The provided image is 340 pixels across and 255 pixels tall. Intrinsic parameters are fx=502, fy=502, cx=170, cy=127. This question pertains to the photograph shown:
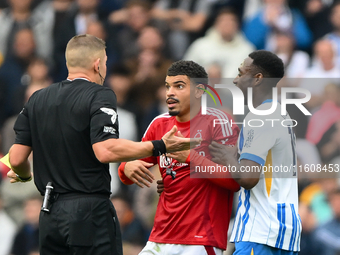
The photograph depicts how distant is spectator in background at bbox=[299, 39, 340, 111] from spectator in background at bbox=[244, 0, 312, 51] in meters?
0.27

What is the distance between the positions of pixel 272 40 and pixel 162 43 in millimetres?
1740

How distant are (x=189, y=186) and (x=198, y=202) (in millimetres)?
156

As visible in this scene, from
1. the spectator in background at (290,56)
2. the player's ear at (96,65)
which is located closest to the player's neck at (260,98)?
the player's ear at (96,65)

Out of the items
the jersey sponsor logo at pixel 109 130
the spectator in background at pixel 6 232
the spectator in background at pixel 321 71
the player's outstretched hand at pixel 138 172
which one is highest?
the spectator in background at pixel 321 71

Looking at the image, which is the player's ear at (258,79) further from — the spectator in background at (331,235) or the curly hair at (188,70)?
the spectator in background at (331,235)

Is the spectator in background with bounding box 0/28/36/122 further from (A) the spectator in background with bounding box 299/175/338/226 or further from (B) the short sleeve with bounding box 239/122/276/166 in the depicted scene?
(B) the short sleeve with bounding box 239/122/276/166

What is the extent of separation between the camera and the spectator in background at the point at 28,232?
770cm

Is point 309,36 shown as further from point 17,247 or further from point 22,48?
point 17,247

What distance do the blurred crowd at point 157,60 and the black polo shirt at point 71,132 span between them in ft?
12.4

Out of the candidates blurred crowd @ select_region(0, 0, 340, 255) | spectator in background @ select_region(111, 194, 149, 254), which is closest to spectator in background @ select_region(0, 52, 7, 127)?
blurred crowd @ select_region(0, 0, 340, 255)

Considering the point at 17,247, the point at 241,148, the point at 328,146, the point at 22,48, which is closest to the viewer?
the point at 241,148

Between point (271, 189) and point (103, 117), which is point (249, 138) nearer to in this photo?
point (271, 189)

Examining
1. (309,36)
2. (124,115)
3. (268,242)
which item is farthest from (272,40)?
(268,242)

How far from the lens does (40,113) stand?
3.84m
